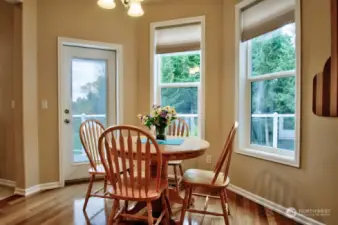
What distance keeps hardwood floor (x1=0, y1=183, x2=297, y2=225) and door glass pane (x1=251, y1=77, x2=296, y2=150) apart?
2.49 ft

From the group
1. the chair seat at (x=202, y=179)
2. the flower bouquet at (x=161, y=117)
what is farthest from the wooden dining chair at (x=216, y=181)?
the flower bouquet at (x=161, y=117)

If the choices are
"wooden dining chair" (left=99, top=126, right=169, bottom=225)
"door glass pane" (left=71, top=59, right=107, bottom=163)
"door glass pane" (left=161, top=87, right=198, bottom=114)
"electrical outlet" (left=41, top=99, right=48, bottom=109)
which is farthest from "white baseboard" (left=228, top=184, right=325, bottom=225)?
"electrical outlet" (left=41, top=99, right=48, bottom=109)

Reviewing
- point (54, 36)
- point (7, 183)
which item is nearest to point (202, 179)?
point (54, 36)

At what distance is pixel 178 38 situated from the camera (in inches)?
150

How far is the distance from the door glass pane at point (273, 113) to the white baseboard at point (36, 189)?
8.78 ft

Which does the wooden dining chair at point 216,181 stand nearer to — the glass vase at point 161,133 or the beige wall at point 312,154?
the glass vase at point 161,133

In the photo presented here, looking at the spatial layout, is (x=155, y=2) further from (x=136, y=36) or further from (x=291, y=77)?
(x=291, y=77)

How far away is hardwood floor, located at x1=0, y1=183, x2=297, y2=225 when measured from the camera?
239 cm

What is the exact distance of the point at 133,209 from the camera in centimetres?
255

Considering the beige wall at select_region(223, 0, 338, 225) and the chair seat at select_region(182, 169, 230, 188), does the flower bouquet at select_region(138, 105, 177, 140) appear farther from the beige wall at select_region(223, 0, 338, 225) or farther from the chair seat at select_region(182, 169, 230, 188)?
the beige wall at select_region(223, 0, 338, 225)

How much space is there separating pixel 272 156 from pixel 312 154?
0.46 meters

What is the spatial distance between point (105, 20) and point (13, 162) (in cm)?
237

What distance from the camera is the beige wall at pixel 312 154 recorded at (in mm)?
2152

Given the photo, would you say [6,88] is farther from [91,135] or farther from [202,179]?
[202,179]
